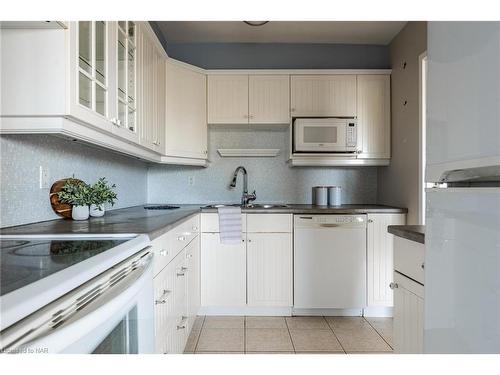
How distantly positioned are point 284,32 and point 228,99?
2.73ft

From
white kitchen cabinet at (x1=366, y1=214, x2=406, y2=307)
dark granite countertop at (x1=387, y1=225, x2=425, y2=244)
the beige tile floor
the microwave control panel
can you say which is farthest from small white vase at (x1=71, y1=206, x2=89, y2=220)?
the microwave control panel

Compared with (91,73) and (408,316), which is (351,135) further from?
(91,73)

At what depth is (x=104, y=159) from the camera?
7.80 feet

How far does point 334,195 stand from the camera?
3.22 metres

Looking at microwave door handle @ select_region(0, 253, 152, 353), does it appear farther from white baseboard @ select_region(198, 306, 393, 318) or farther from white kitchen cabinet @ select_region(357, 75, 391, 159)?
white kitchen cabinet @ select_region(357, 75, 391, 159)

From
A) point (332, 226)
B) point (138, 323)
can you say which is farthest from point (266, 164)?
point (138, 323)

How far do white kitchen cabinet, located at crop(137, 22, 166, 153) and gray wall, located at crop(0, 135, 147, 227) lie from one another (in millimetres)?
367

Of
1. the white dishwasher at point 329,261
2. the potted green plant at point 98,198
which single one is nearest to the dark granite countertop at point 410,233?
the white dishwasher at point 329,261

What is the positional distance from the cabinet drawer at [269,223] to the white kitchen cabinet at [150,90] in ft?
3.25

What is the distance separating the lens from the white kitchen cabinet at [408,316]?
1.28 m

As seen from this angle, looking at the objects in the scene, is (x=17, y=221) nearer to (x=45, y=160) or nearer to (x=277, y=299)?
(x=45, y=160)

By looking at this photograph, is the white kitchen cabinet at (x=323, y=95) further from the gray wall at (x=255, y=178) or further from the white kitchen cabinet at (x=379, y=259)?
the white kitchen cabinet at (x=379, y=259)

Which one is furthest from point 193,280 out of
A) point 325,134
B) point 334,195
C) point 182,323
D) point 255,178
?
point 325,134

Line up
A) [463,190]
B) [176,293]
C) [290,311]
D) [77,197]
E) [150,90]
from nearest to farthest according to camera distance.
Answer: [463,190]
[77,197]
[176,293]
[150,90]
[290,311]
